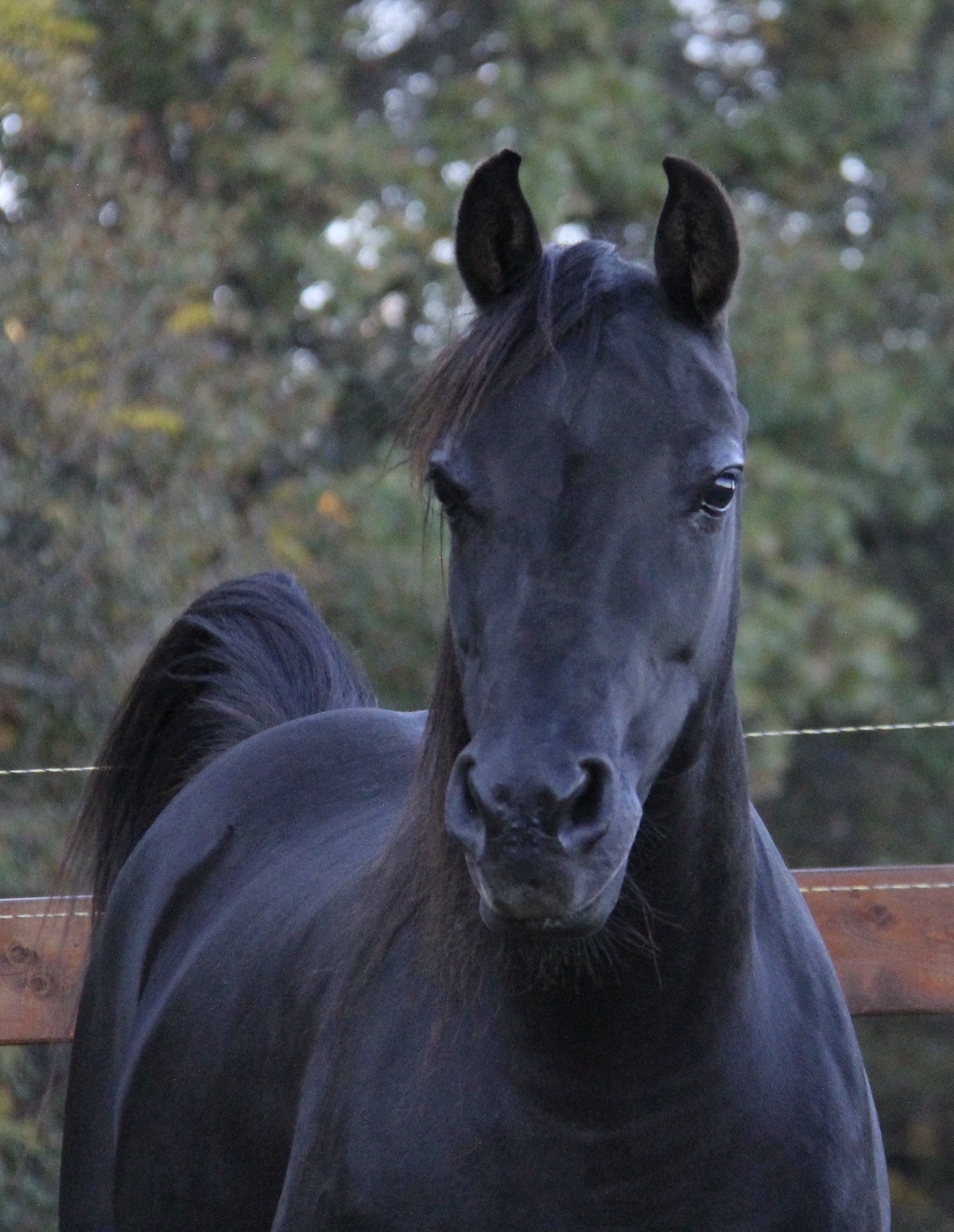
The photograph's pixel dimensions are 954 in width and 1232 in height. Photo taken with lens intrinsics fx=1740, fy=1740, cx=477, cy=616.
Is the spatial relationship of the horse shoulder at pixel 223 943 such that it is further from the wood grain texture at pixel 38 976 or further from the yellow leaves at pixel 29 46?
the yellow leaves at pixel 29 46

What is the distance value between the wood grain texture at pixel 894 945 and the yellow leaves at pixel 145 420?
12.8 ft

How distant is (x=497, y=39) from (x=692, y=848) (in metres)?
9.33

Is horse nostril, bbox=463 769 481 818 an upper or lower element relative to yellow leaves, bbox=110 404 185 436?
upper

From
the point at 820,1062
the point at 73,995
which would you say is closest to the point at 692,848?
the point at 820,1062

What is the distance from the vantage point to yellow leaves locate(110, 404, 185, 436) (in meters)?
6.64

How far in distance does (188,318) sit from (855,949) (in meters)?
4.48

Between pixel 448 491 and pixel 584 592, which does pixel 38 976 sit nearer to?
pixel 448 491

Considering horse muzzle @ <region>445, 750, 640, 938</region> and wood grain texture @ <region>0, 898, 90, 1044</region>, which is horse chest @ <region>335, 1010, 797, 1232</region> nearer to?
horse muzzle @ <region>445, 750, 640, 938</region>

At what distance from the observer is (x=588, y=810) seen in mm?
1715

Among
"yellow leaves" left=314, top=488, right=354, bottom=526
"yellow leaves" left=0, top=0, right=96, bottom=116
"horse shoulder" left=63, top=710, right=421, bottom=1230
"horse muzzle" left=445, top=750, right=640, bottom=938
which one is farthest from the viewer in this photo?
"yellow leaves" left=314, top=488, right=354, bottom=526

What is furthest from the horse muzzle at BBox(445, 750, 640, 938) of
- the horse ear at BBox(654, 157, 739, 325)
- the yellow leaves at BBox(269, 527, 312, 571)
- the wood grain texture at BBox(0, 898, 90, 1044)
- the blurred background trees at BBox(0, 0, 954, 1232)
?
the yellow leaves at BBox(269, 527, 312, 571)

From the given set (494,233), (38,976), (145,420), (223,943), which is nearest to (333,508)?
(145,420)

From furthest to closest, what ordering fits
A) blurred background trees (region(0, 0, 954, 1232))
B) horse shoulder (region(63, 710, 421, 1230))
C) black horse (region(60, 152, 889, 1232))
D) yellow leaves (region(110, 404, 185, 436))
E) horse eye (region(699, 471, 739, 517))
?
yellow leaves (region(110, 404, 185, 436))
blurred background trees (region(0, 0, 954, 1232))
horse shoulder (region(63, 710, 421, 1230))
horse eye (region(699, 471, 739, 517))
black horse (region(60, 152, 889, 1232))

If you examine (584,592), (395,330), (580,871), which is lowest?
(395,330)
